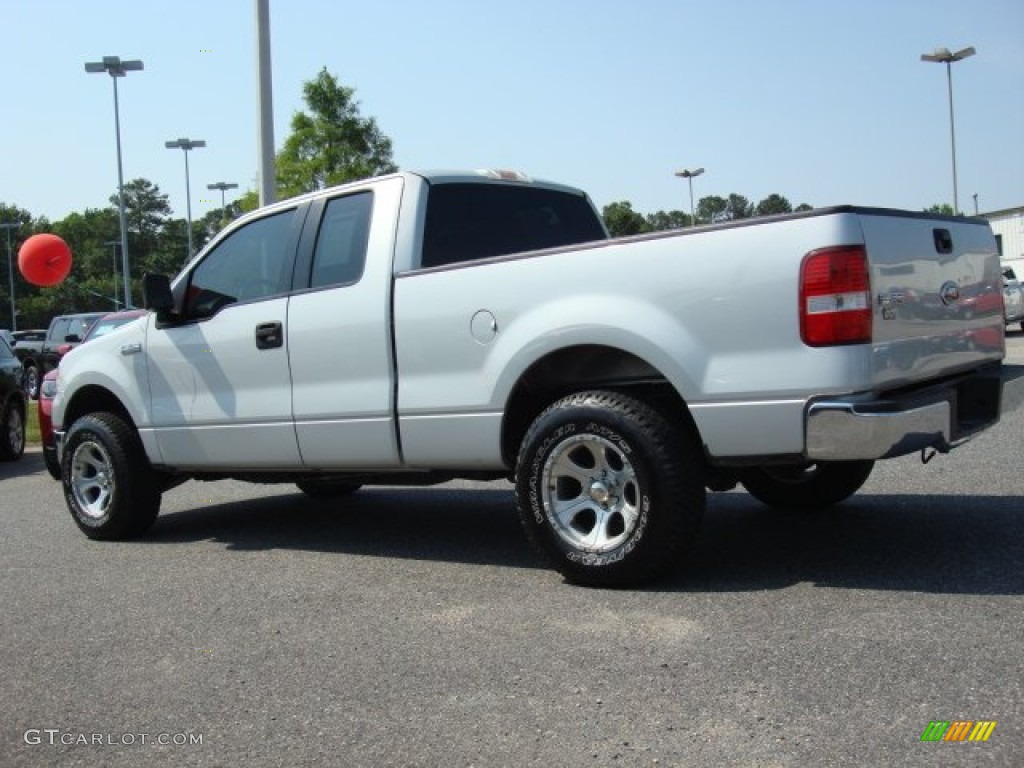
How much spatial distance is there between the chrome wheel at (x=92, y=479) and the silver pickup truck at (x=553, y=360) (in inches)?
0.5

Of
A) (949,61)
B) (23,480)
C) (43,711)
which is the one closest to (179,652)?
(43,711)

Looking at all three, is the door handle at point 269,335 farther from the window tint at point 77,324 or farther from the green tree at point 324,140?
the green tree at point 324,140

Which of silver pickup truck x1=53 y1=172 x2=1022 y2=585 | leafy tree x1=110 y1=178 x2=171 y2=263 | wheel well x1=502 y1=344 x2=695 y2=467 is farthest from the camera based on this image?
leafy tree x1=110 y1=178 x2=171 y2=263

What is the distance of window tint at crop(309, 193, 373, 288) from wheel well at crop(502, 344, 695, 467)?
1.13 m

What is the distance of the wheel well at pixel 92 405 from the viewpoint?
676 cm

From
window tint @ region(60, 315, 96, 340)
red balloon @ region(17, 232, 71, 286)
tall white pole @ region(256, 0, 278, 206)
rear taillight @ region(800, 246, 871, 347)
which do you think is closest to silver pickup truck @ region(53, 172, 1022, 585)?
rear taillight @ region(800, 246, 871, 347)

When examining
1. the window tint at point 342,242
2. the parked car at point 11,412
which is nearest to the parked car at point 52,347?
the parked car at point 11,412

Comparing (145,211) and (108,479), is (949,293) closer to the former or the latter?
(108,479)

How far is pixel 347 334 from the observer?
17.3ft

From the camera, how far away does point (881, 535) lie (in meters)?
5.15

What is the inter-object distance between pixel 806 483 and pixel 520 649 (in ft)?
8.50

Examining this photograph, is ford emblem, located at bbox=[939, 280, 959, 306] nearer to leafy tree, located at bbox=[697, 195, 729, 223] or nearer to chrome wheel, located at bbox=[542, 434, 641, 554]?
chrome wheel, located at bbox=[542, 434, 641, 554]

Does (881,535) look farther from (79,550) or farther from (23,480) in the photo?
(23,480)

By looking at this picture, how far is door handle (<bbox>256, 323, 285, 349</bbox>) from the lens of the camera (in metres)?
5.58
